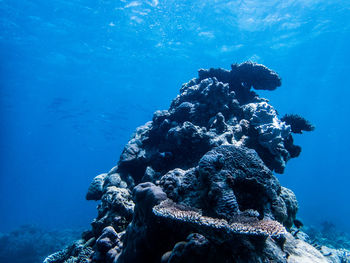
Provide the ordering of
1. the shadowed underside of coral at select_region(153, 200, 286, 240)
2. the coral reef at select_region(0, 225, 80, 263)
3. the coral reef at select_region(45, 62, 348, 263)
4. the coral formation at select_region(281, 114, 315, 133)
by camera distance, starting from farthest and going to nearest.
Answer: the coral reef at select_region(0, 225, 80, 263) → the coral formation at select_region(281, 114, 315, 133) → the coral reef at select_region(45, 62, 348, 263) → the shadowed underside of coral at select_region(153, 200, 286, 240)

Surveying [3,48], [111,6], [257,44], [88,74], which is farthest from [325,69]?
[3,48]

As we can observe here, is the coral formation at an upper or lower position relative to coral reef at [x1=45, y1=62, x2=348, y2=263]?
upper

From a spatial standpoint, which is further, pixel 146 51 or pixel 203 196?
pixel 146 51

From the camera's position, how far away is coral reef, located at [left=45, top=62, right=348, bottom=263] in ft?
9.80

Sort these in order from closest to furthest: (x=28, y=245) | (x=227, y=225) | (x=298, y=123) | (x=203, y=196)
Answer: (x=227, y=225) → (x=203, y=196) → (x=298, y=123) → (x=28, y=245)

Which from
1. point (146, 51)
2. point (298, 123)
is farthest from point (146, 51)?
point (298, 123)

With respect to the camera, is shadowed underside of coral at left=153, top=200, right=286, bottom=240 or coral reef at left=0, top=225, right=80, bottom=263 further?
coral reef at left=0, top=225, right=80, bottom=263

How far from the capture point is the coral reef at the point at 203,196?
299 cm

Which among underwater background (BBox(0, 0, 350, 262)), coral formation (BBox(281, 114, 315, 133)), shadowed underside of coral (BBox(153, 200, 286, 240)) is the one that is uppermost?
underwater background (BBox(0, 0, 350, 262))

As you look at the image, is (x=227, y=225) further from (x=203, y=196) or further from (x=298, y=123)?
(x=298, y=123)

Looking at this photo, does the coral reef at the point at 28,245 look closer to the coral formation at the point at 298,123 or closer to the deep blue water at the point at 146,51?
the deep blue water at the point at 146,51

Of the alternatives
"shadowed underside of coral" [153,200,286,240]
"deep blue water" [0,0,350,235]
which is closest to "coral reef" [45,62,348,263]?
"shadowed underside of coral" [153,200,286,240]

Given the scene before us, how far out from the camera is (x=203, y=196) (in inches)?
153

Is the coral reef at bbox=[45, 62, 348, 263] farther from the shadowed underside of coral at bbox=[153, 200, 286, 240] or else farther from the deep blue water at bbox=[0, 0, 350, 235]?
the deep blue water at bbox=[0, 0, 350, 235]
